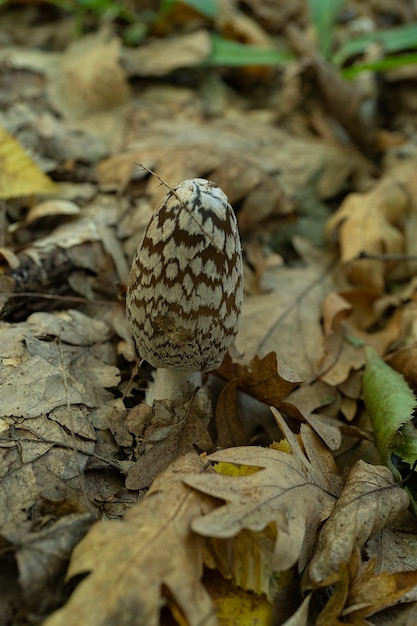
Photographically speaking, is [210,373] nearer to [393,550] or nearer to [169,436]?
[169,436]

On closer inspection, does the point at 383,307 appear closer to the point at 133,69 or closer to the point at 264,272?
the point at 264,272

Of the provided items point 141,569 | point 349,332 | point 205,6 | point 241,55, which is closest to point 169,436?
point 141,569

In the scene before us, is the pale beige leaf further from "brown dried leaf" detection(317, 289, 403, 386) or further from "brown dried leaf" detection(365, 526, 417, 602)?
"brown dried leaf" detection(317, 289, 403, 386)

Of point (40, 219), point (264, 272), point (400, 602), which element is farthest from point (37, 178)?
point (400, 602)

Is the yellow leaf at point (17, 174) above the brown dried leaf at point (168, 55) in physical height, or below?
below

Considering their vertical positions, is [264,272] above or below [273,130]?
below

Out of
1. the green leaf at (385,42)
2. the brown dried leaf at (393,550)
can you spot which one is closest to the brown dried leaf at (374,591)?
the brown dried leaf at (393,550)

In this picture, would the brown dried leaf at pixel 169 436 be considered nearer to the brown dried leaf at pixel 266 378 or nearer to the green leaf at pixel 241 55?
the brown dried leaf at pixel 266 378
